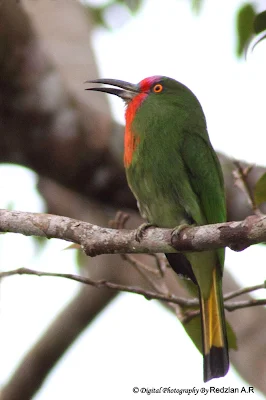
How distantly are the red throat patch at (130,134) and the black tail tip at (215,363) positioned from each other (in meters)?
1.06

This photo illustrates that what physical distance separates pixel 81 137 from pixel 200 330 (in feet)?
5.44

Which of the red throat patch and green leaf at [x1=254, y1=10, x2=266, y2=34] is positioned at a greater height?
green leaf at [x1=254, y1=10, x2=266, y2=34]

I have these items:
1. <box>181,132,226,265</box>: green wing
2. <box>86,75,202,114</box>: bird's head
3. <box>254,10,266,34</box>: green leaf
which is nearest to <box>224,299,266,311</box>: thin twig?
<box>181,132,226,265</box>: green wing

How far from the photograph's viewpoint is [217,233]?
2703 millimetres

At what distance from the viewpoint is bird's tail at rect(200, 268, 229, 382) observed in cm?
354

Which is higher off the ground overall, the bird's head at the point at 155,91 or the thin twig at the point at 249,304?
the bird's head at the point at 155,91

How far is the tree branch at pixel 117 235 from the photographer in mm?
2686

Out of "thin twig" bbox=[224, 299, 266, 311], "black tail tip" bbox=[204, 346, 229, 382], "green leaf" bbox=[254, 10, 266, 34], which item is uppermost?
"green leaf" bbox=[254, 10, 266, 34]

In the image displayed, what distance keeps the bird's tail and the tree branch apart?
2.01 feet

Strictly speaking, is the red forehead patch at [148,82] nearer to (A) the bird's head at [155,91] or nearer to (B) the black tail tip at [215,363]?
(A) the bird's head at [155,91]

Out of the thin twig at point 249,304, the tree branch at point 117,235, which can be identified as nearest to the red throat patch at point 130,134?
the tree branch at point 117,235

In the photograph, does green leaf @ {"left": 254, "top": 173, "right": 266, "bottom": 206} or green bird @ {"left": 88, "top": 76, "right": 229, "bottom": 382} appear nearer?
green leaf @ {"left": 254, "top": 173, "right": 266, "bottom": 206}

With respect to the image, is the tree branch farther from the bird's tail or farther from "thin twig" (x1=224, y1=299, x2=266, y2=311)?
the bird's tail

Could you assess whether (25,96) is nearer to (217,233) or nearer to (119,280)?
(119,280)
